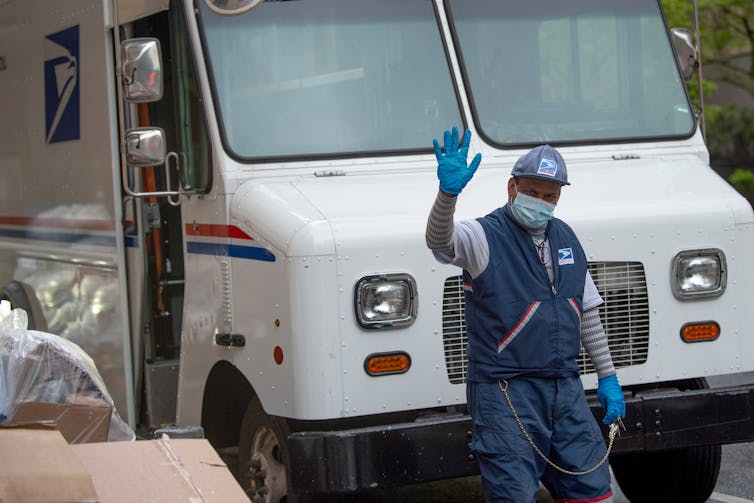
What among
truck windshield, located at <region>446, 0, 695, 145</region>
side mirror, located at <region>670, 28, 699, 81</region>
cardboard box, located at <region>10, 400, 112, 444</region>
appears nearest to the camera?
cardboard box, located at <region>10, 400, 112, 444</region>

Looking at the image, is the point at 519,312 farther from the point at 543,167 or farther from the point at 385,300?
the point at 385,300

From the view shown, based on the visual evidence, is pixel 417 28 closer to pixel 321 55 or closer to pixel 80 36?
pixel 321 55

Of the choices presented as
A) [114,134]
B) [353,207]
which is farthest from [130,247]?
[353,207]

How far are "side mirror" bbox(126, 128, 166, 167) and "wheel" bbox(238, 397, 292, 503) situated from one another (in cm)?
119

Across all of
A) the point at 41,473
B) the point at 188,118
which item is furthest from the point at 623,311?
the point at 41,473

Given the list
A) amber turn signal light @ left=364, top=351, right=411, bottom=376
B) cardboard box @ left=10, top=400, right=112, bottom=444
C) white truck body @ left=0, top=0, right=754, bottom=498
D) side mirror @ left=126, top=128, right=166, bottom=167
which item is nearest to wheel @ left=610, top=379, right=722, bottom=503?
white truck body @ left=0, top=0, right=754, bottom=498

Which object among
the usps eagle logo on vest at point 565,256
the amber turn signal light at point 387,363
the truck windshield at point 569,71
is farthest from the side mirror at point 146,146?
the usps eagle logo on vest at point 565,256

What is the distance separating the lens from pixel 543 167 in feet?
16.0

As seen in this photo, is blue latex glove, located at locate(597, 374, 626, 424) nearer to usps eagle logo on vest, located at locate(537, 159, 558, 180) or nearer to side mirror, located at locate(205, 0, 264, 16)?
usps eagle logo on vest, located at locate(537, 159, 558, 180)

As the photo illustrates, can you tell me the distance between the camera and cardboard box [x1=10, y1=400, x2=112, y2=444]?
13.2 ft

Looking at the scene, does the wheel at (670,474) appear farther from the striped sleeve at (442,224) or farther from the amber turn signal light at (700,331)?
the striped sleeve at (442,224)

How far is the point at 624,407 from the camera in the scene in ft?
17.2

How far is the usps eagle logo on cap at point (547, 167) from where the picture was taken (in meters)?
4.88

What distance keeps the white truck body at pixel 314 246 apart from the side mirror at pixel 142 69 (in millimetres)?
231
